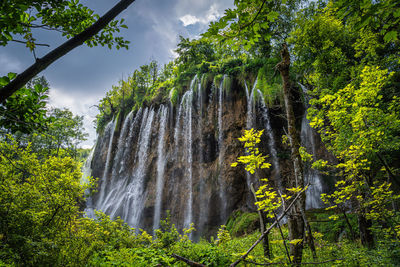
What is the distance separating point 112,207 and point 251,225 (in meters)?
15.0

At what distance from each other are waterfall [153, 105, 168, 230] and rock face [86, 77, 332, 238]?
0.08 meters

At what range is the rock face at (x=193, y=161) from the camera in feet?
44.4

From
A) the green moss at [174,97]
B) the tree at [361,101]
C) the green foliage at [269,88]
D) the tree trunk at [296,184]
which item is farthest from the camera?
the green moss at [174,97]

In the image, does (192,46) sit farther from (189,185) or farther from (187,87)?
(189,185)

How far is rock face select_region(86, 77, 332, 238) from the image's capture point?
13531mm

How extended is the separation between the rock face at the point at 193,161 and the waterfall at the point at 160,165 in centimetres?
8

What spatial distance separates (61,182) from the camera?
4551 millimetres

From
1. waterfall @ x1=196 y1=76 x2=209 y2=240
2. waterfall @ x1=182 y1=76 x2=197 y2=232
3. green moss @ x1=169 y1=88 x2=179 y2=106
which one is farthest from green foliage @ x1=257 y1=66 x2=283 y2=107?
green moss @ x1=169 y1=88 x2=179 y2=106

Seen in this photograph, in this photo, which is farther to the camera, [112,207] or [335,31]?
[112,207]

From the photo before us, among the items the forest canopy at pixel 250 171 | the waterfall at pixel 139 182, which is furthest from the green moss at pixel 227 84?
the waterfall at pixel 139 182

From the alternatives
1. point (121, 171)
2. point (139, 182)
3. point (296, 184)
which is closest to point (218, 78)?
point (139, 182)

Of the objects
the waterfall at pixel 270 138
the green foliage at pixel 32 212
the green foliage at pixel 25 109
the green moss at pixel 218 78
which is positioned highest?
the green moss at pixel 218 78

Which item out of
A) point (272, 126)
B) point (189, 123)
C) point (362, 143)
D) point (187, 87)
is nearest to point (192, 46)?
point (187, 87)

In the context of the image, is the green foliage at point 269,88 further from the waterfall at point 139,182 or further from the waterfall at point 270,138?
the waterfall at point 139,182
